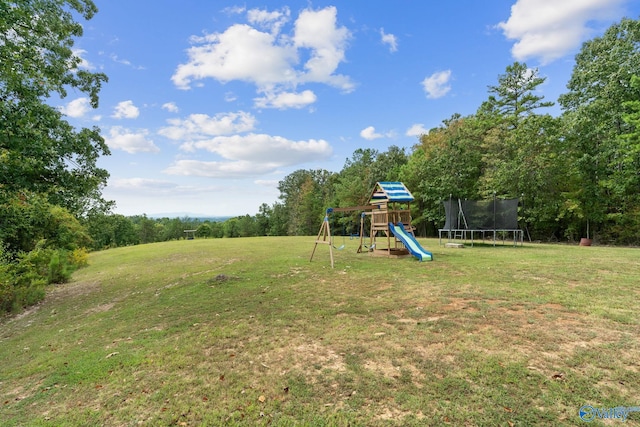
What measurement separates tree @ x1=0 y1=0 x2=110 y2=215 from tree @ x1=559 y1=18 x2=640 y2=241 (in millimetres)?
23769

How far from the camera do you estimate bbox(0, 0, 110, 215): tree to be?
6.19 m

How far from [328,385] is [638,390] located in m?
2.77

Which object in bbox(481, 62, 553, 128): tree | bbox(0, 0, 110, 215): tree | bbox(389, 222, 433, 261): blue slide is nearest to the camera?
bbox(0, 0, 110, 215): tree

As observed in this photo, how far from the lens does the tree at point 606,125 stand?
16938 millimetres

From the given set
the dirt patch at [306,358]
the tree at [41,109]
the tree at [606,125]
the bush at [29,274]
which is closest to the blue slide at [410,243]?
the dirt patch at [306,358]

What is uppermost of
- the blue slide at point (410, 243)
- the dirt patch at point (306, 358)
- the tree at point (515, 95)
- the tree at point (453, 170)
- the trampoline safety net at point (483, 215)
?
the tree at point (515, 95)

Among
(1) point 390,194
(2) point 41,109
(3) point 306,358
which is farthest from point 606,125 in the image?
(2) point 41,109

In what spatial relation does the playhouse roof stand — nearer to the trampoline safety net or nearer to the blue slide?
the blue slide

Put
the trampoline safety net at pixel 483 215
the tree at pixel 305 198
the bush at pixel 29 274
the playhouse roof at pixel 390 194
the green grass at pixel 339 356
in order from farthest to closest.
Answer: the tree at pixel 305 198
the trampoline safety net at pixel 483 215
the playhouse roof at pixel 390 194
the bush at pixel 29 274
the green grass at pixel 339 356

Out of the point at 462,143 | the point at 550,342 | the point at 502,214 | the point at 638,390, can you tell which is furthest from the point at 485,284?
the point at 462,143

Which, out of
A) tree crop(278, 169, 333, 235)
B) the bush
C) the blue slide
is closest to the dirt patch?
the blue slide

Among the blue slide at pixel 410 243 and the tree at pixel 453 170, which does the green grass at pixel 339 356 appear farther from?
the tree at pixel 453 170

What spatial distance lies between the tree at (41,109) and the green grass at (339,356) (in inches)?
129

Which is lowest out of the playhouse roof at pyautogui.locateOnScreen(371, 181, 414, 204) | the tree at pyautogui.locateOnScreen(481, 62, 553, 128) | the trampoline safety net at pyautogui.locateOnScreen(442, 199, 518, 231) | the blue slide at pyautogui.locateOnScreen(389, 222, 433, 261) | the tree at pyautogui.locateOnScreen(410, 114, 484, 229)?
the blue slide at pyautogui.locateOnScreen(389, 222, 433, 261)
